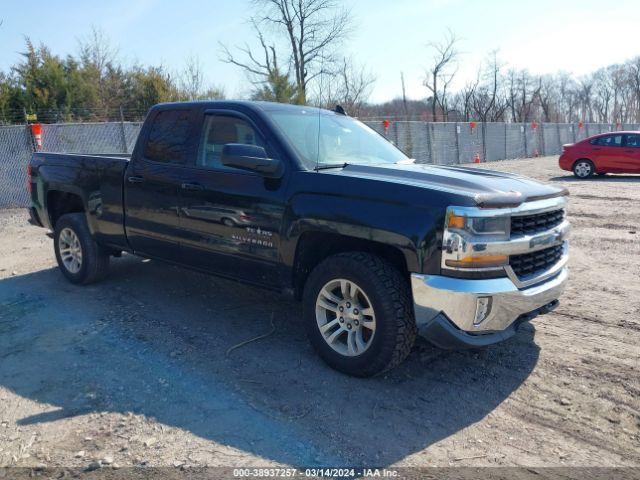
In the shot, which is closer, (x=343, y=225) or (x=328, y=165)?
(x=343, y=225)

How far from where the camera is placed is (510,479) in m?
2.82

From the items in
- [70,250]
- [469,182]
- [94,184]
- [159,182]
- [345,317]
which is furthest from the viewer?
[70,250]

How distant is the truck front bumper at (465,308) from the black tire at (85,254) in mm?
3827

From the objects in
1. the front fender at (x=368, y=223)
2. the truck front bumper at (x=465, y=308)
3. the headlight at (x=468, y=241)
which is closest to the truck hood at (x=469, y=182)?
the headlight at (x=468, y=241)

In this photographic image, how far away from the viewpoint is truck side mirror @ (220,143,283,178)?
3959mm

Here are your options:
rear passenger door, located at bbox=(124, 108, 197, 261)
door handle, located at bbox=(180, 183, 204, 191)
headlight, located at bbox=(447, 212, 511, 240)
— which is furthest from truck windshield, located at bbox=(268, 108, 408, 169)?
headlight, located at bbox=(447, 212, 511, 240)

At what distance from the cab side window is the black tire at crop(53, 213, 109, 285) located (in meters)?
1.94

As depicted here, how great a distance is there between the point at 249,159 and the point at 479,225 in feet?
5.47

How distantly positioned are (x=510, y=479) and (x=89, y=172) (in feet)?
15.7

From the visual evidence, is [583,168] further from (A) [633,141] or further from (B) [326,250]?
(B) [326,250]

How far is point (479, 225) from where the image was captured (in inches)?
132

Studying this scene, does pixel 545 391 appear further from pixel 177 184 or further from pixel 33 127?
pixel 33 127

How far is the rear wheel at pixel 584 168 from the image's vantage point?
17.0 meters

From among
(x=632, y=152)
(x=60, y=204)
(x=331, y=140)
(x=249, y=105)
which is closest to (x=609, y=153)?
(x=632, y=152)
